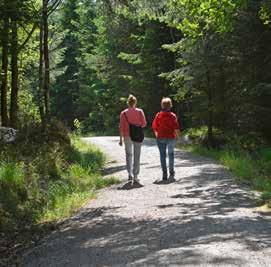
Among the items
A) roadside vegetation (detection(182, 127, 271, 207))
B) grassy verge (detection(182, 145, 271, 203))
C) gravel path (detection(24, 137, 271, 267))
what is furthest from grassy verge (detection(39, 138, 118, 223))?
roadside vegetation (detection(182, 127, 271, 207))

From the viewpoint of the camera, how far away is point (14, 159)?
45.4 ft

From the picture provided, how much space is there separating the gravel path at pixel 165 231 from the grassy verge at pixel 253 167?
1.44 ft

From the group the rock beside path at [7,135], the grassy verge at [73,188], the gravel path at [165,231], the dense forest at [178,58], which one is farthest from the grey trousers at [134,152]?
the rock beside path at [7,135]

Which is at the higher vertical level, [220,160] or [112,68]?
[112,68]

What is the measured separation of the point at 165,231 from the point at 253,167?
26.5 ft

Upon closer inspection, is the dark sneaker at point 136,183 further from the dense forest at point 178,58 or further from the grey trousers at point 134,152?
the dense forest at point 178,58

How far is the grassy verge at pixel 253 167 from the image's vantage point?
1227cm

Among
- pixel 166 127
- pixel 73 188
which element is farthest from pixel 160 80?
pixel 73 188

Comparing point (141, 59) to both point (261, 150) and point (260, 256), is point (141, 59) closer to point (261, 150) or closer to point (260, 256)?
point (261, 150)

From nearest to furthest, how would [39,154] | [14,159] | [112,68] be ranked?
[14,159] → [39,154] → [112,68]

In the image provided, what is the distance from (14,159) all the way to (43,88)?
638 cm

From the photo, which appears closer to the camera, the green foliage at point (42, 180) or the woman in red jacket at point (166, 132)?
the green foliage at point (42, 180)

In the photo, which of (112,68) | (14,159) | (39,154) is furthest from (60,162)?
(112,68)

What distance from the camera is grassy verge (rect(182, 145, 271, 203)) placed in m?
12.3
